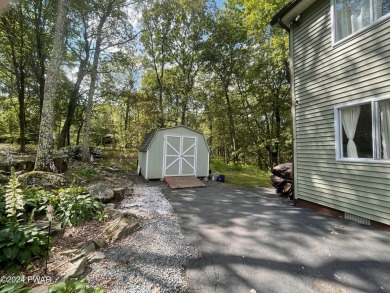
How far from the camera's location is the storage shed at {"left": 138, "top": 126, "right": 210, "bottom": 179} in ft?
26.0

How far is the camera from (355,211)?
3.71m

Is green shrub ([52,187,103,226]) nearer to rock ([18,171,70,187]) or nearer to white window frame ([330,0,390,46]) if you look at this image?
rock ([18,171,70,187])

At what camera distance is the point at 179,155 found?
330 inches

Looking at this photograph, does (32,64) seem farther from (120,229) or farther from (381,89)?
(381,89)

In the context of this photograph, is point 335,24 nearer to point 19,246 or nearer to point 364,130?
point 364,130

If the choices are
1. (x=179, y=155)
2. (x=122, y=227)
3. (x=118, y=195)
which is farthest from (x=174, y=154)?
(x=122, y=227)

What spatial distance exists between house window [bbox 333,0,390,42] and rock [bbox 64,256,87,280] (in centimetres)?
588

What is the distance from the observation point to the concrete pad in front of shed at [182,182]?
7119 millimetres

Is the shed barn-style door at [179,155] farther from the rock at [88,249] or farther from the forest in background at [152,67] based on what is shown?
the rock at [88,249]

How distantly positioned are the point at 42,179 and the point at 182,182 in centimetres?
436

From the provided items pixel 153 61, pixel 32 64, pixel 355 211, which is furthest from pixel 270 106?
pixel 32 64

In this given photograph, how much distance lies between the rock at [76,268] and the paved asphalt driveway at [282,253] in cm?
116

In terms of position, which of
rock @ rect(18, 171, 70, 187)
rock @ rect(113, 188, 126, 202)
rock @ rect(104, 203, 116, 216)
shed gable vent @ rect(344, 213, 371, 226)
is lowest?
shed gable vent @ rect(344, 213, 371, 226)

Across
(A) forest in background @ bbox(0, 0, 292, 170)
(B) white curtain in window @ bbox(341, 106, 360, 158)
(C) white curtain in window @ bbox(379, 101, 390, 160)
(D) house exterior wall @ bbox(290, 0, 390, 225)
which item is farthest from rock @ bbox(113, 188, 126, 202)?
(A) forest in background @ bbox(0, 0, 292, 170)
